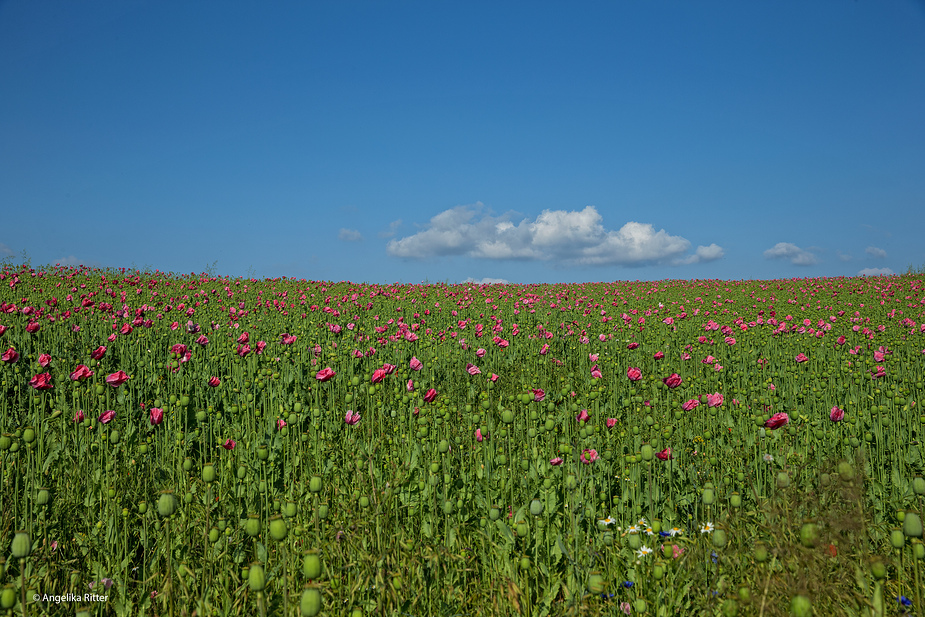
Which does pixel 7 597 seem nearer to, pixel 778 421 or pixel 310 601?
pixel 310 601

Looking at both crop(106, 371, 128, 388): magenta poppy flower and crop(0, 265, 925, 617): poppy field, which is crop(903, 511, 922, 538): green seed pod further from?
crop(106, 371, 128, 388): magenta poppy flower

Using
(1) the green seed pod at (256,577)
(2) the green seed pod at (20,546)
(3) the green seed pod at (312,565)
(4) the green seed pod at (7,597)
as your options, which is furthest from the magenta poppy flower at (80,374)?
(3) the green seed pod at (312,565)

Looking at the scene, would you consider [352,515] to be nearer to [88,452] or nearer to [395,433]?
[395,433]

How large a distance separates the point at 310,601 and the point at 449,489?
1.47 metres

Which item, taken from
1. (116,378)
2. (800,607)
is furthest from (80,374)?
(800,607)

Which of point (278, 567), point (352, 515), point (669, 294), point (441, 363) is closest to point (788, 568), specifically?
point (352, 515)

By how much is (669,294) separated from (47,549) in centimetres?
1543

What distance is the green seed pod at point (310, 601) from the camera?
120 centimetres

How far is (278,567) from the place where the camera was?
6.79ft

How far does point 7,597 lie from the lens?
1279 mm

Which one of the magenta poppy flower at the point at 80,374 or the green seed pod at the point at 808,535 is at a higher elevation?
the magenta poppy flower at the point at 80,374

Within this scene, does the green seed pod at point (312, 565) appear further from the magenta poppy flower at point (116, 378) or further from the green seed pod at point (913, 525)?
the magenta poppy flower at point (116, 378)

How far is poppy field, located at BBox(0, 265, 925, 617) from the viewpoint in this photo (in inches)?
74.7

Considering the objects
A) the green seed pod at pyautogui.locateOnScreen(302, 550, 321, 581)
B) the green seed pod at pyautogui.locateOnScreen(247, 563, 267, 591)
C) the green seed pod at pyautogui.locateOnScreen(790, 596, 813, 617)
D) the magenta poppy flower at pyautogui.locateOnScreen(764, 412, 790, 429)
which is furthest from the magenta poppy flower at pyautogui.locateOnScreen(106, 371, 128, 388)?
the magenta poppy flower at pyautogui.locateOnScreen(764, 412, 790, 429)
